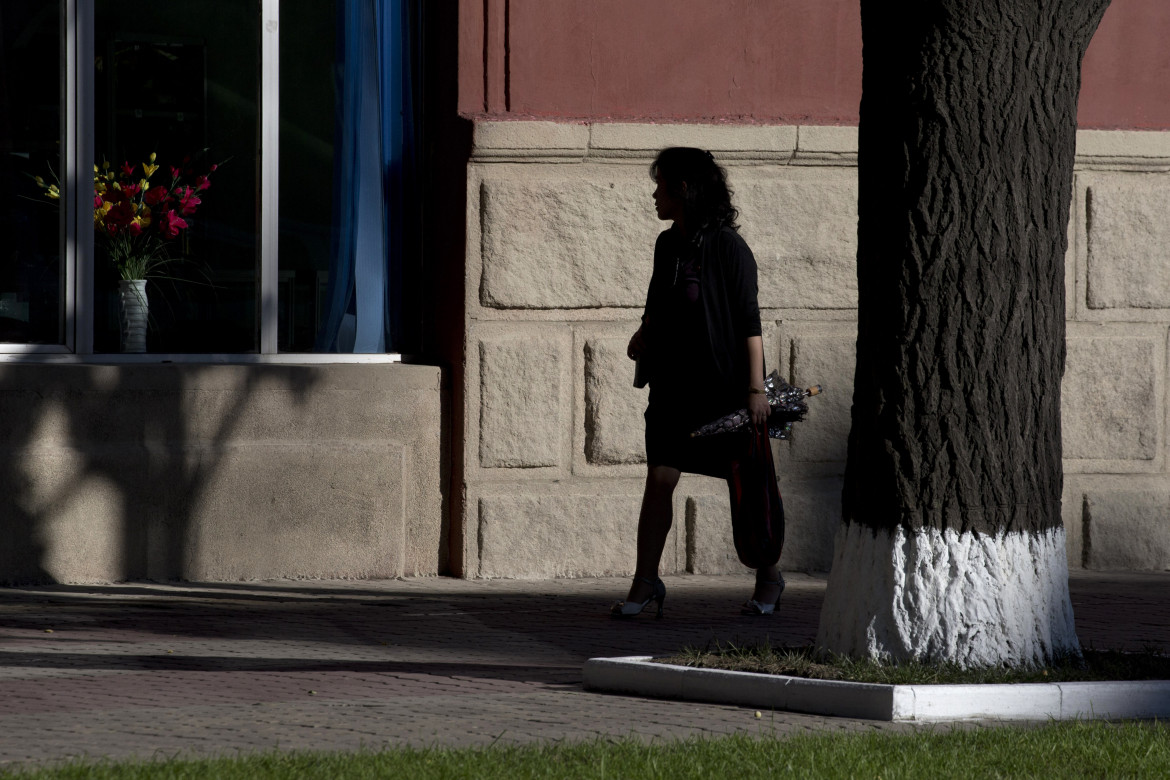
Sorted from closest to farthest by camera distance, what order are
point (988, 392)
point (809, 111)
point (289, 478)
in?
point (988, 392), point (289, 478), point (809, 111)

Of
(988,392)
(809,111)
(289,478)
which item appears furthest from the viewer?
(809,111)

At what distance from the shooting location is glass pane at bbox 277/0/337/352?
877 centimetres

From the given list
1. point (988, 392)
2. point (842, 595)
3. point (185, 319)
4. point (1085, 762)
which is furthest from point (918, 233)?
point (185, 319)

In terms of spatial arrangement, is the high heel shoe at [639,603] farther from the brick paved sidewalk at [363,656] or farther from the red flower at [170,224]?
the red flower at [170,224]

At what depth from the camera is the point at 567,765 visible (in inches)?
164

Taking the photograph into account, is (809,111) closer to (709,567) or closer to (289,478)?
(709,567)

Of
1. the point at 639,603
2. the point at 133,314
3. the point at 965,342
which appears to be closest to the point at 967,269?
the point at 965,342

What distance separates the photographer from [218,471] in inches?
325

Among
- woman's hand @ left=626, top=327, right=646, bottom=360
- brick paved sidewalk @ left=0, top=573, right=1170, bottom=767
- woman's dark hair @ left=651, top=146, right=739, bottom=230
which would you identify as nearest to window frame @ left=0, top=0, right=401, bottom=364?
brick paved sidewalk @ left=0, top=573, right=1170, bottom=767

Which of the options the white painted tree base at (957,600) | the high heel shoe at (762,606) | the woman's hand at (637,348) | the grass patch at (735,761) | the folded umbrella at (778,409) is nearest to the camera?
the grass patch at (735,761)

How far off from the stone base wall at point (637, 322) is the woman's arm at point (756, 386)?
5.97 ft

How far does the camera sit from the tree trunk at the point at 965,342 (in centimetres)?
530

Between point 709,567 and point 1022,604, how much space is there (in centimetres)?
360

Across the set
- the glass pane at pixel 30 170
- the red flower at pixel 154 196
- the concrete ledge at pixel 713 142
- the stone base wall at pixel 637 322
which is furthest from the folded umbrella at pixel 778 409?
the glass pane at pixel 30 170
